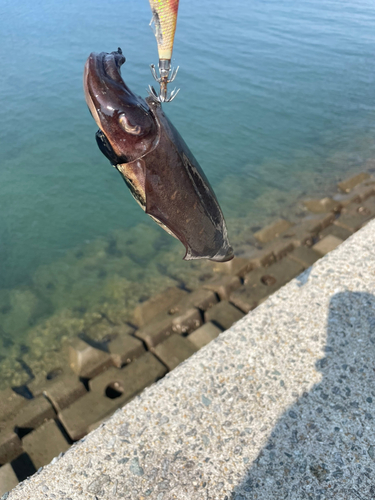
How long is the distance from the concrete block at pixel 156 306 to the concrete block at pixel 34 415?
215cm

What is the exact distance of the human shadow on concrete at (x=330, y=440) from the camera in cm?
303

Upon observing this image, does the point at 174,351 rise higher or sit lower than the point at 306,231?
lower

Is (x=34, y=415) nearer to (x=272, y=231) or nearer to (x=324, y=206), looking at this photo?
(x=272, y=231)

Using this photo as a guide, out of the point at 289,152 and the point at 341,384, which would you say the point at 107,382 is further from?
the point at 289,152

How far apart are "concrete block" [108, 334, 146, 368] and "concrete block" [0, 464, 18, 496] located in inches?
74.9

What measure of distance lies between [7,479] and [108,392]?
160 centimetres

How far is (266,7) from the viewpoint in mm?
27672

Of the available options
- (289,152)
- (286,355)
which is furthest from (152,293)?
(289,152)

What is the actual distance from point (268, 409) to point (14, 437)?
124 inches

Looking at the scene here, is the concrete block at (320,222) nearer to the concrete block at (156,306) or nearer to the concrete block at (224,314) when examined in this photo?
the concrete block at (224,314)

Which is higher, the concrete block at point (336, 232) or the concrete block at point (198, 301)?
the concrete block at point (336, 232)

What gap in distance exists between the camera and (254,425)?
11.4 ft

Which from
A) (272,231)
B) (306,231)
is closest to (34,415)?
(272,231)

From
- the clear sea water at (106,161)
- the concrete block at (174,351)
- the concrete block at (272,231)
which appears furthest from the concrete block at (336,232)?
the concrete block at (174,351)
